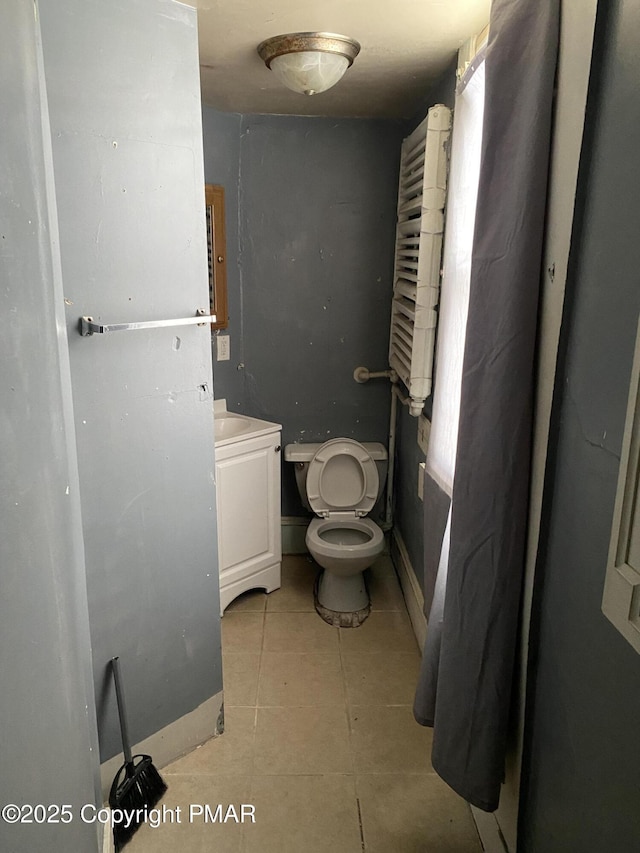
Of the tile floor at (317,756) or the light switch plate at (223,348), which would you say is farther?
the light switch plate at (223,348)

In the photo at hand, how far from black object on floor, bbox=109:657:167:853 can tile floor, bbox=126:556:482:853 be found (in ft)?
0.13

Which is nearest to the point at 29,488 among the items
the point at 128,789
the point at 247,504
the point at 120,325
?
the point at 120,325

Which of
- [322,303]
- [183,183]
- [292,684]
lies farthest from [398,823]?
[322,303]

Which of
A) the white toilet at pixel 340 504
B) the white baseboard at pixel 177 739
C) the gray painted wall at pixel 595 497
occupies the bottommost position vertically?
the white baseboard at pixel 177 739

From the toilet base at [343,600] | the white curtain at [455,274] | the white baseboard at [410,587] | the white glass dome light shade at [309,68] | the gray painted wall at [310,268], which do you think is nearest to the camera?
the white curtain at [455,274]

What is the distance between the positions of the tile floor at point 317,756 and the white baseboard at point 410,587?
60 mm

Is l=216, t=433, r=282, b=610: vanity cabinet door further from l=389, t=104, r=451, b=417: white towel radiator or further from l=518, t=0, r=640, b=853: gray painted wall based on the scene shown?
l=518, t=0, r=640, b=853: gray painted wall

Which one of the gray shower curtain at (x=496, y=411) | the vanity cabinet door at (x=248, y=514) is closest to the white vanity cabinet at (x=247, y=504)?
the vanity cabinet door at (x=248, y=514)

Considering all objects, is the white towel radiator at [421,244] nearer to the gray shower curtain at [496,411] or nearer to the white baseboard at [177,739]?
the gray shower curtain at [496,411]

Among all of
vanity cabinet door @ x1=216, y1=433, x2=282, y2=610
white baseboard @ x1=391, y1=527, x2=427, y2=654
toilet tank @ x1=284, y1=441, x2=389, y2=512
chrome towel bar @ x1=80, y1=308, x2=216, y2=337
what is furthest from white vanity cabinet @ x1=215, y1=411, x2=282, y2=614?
chrome towel bar @ x1=80, y1=308, x2=216, y2=337

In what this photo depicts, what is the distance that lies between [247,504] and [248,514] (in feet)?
0.17

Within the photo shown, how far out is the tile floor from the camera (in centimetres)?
162

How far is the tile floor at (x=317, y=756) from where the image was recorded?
1.62 meters

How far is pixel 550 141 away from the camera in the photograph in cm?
114
